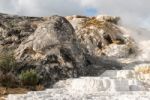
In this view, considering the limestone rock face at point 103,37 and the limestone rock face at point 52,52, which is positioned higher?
the limestone rock face at point 103,37

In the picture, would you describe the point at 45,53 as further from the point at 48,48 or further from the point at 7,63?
the point at 7,63

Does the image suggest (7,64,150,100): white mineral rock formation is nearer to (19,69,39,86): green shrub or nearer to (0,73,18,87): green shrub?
(19,69,39,86): green shrub

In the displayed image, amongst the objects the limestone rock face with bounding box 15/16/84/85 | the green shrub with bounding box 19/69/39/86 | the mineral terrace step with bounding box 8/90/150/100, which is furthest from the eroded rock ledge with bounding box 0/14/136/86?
the mineral terrace step with bounding box 8/90/150/100

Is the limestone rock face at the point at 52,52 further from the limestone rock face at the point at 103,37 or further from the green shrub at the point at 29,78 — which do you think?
the limestone rock face at the point at 103,37

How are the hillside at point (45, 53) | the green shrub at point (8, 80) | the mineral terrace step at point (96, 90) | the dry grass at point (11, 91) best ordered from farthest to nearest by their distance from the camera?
the hillside at point (45, 53)
the green shrub at point (8, 80)
the dry grass at point (11, 91)
the mineral terrace step at point (96, 90)

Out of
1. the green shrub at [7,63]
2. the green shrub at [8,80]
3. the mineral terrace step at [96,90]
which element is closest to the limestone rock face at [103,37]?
the mineral terrace step at [96,90]

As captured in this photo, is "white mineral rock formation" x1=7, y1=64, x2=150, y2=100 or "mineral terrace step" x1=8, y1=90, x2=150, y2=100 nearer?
"mineral terrace step" x1=8, y1=90, x2=150, y2=100

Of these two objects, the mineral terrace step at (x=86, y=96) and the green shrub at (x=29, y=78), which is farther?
the green shrub at (x=29, y=78)

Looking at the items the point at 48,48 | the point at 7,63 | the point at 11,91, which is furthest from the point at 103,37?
the point at 11,91

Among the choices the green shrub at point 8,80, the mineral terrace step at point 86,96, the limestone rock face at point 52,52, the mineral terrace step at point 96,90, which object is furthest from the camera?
the limestone rock face at point 52,52

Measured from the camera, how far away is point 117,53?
43844 millimetres

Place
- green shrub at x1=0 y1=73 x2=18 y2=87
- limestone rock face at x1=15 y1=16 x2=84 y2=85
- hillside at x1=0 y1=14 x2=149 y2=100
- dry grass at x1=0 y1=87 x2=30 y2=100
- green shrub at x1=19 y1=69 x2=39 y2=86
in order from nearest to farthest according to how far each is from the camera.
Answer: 1. dry grass at x1=0 y1=87 x2=30 y2=100
2. green shrub at x1=0 y1=73 x2=18 y2=87
3. green shrub at x1=19 y1=69 x2=39 y2=86
4. hillside at x1=0 y1=14 x2=149 y2=100
5. limestone rock face at x1=15 y1=16 x2=84 y2=85

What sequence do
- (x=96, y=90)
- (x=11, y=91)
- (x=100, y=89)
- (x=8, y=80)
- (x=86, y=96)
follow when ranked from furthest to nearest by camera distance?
(x=8, y=80)
(x=100, y=89)
(x=96, y=90)
(x=11, y=91)
(x=86, y=96)

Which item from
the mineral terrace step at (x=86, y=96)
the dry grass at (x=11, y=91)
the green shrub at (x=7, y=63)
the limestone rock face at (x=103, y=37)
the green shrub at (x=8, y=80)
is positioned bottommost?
the mineral terrace step at (x=86, y=96)
